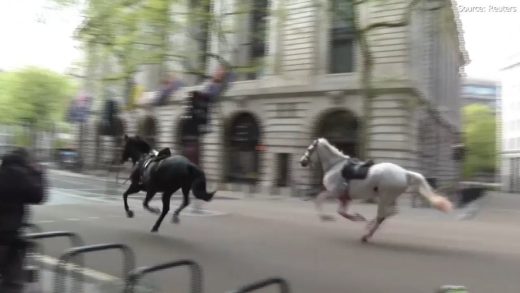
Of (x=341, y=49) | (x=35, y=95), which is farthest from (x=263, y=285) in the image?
(x=35, y=95)

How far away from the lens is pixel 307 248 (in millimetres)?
10609

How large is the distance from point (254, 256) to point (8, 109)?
1857 inches

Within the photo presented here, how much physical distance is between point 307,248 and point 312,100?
19358 millimetres

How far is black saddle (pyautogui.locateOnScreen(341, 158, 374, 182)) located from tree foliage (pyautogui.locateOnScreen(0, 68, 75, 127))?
43.0 metres

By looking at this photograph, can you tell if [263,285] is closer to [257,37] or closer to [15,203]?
[15,203]

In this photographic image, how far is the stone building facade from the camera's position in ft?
88.3

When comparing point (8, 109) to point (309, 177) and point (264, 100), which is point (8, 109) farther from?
point (309, 177)

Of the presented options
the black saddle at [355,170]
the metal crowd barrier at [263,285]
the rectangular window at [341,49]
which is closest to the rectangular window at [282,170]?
the rectangular window at [341,49]

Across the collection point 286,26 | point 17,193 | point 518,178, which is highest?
point 286,26

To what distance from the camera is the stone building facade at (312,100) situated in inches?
1059

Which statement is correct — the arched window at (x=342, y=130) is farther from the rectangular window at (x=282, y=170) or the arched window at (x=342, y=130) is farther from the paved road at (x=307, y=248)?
the paved road at (x=307, y=248)

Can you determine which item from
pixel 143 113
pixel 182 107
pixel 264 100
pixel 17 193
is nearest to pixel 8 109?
pixel 143 113

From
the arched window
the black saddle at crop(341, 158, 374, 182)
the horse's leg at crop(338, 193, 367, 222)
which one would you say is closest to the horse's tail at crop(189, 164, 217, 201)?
the horse's leg at crop(338, 193, 367, 222)

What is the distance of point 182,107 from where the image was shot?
118 feet
